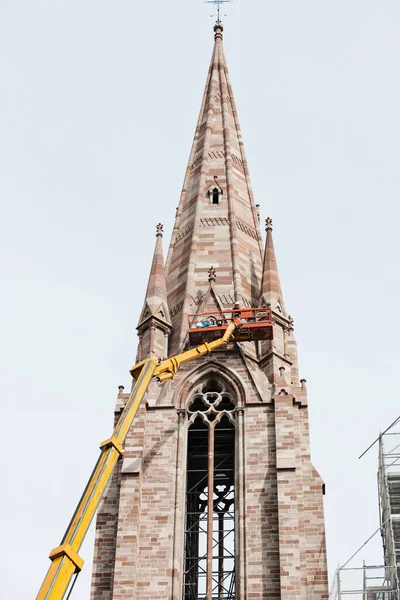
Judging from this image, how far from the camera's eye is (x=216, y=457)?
1302 inches

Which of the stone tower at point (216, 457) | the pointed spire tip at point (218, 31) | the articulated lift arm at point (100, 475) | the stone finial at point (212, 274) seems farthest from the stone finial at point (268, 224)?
the pointed spire tip at point (218, 31)

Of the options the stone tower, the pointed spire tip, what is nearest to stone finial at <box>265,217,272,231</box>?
the stone tower

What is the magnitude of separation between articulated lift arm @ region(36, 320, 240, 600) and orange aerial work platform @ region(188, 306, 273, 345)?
32 cm

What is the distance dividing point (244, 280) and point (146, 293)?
9.43 feet

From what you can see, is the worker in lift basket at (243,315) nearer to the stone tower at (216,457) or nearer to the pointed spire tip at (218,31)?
the stone tower at (216,457)

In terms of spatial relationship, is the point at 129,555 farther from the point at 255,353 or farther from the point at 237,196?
the point at 237,196

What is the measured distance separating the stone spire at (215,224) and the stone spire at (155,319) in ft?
1.24

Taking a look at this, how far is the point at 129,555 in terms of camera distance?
2888cm

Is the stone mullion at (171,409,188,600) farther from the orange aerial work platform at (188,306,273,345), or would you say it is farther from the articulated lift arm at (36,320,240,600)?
the orange aerial work platform at (188,306,273,345)

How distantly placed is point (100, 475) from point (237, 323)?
743 centimetres

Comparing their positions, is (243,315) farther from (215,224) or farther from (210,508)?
(210,508)

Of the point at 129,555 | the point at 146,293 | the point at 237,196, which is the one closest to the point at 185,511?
the point at 129,555

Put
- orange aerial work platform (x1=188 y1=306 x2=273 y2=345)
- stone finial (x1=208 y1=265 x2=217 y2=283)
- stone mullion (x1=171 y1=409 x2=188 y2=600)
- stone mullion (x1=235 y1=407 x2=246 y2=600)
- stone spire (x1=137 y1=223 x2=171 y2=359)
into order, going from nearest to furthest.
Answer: stone mullion (x1=235 y1=407 x2=246 y2=600), stone mullion (x1=171 y1=409 x2=188 y2=600), orange aerial work platform (x1=188 y1=306 x2=273 y2=345), stone spire (x1=137 y1=223 x2=171 y2=359), stone finial (x1=208 y1=265 x2=217 y2=283)

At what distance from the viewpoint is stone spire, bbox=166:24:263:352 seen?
36.4 metres
